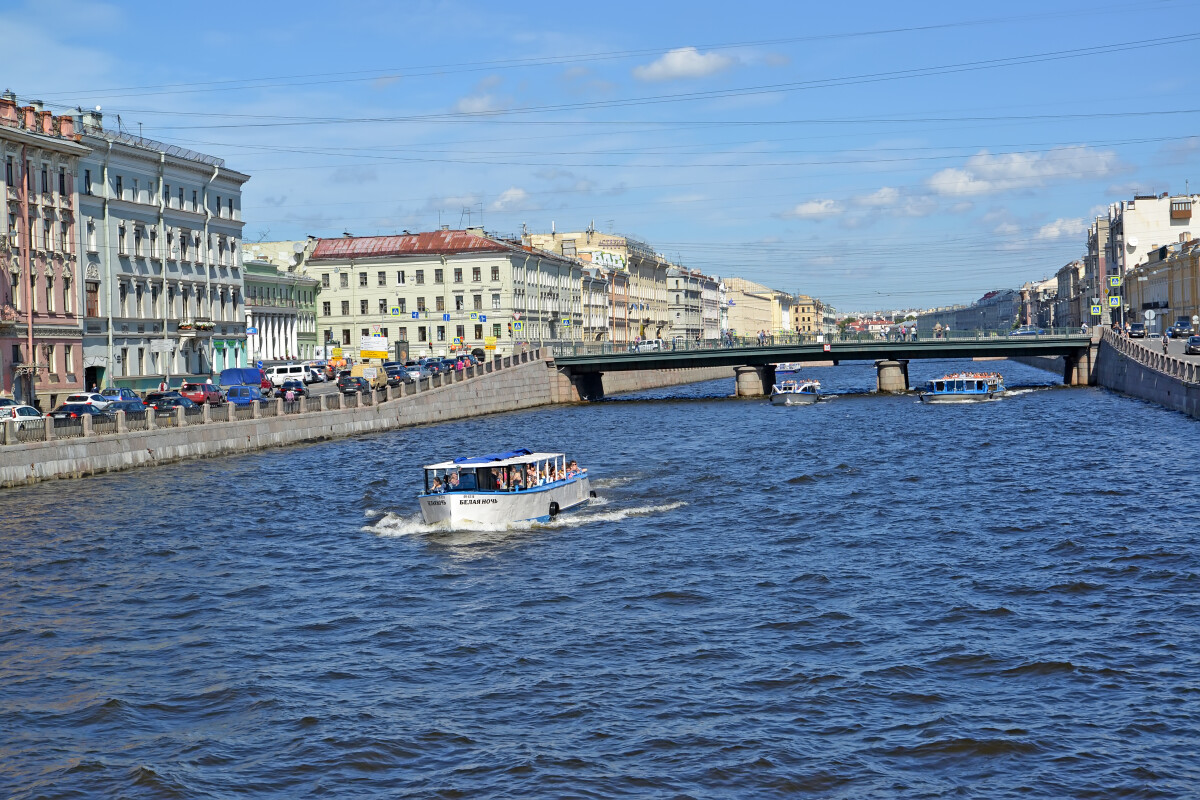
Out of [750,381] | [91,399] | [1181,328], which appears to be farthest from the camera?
[1181,328]

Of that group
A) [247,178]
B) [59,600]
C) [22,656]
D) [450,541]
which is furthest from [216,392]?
[22,656]

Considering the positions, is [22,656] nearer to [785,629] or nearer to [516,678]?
[516,678]

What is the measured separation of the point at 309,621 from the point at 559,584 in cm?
468

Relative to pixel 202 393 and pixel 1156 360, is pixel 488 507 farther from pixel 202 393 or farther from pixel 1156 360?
pixel 1156 360

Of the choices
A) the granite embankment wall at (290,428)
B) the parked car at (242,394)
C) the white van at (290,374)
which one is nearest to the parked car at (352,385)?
the granite embankment wall at (290,428)

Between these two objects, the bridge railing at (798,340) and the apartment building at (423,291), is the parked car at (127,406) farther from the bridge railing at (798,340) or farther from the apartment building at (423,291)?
the apartment building at (423,291)

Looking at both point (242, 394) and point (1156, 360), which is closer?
point (242, 394)

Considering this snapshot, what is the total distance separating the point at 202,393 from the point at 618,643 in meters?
45.4

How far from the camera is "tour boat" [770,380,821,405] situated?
8578cm

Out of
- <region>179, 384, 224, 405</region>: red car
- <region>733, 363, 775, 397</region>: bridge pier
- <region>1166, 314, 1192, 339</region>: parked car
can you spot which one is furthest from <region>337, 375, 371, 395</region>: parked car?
<region>1166, 314, 1192, 339</region>: parked car

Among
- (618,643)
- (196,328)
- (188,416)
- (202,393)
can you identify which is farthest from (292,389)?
(618,643)

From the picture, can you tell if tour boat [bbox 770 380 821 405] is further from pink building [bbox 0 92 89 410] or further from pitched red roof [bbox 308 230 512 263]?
pink building [bbox 0 92 89 410]

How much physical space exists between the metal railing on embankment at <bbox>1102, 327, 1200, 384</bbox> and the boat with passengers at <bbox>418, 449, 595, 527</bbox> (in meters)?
34.6

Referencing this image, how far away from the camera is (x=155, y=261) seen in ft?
234
